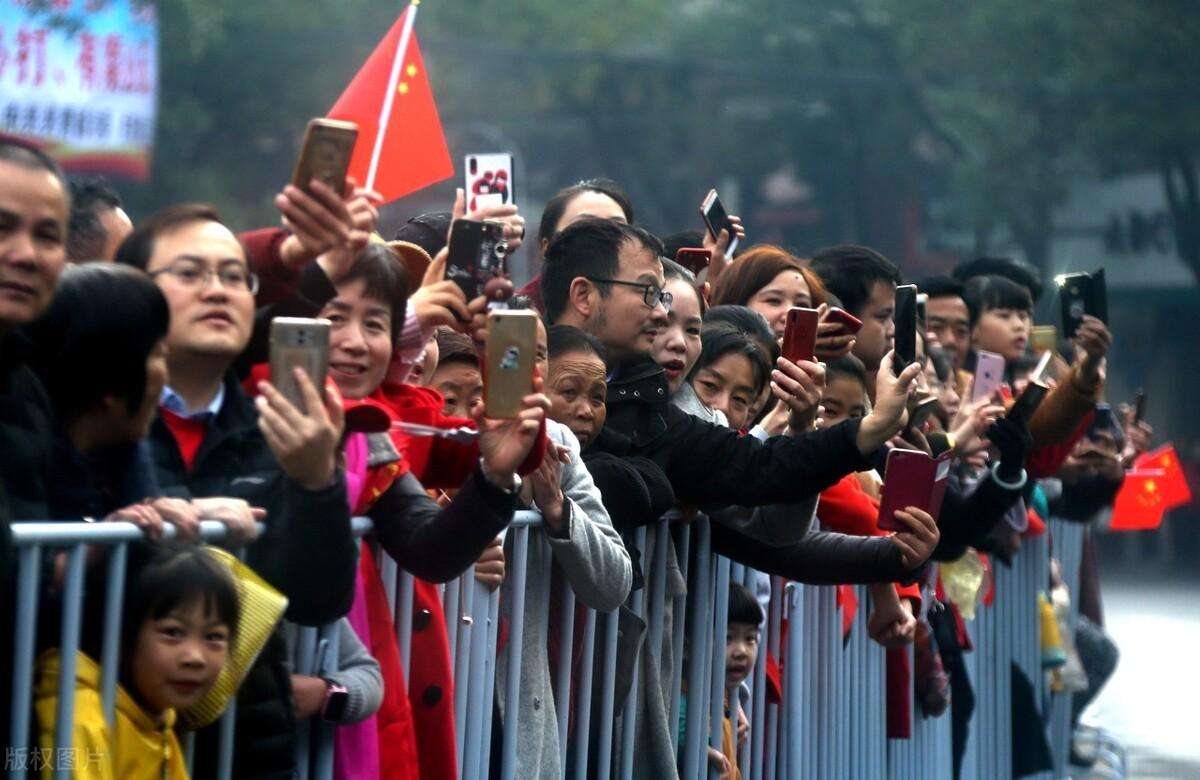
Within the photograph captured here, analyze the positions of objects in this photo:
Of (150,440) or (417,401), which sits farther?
(417,401)

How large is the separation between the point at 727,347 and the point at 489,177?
2.48 feet

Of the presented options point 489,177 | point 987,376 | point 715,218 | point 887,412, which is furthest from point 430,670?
point 987,376

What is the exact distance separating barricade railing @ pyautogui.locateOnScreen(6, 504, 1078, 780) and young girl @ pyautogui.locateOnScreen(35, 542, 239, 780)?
5 cm

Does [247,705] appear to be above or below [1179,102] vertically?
below

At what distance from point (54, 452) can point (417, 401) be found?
3.50 ft

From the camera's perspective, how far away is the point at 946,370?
799 cm

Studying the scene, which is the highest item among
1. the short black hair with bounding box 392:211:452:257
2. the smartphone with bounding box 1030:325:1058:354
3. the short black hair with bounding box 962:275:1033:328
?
the short black hair with bounding box 962:275:1033:328

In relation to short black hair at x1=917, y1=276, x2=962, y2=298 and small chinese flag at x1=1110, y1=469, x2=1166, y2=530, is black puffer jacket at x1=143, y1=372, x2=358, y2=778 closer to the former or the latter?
short black hair at x1=917, y1=276, x2=962, y2=298

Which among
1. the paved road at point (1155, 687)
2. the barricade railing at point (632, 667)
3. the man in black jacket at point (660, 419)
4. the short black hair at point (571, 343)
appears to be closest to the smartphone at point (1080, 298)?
the barricade railing at point (632, 667)

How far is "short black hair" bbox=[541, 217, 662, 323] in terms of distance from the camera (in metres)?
5.64

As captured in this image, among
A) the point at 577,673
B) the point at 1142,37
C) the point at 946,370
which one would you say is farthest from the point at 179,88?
the point at 577,673

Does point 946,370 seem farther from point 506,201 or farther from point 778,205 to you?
point 778,205

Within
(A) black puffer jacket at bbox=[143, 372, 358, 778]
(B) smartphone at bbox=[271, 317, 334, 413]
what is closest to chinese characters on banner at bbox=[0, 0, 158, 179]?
(A) black puffer jacket at bbox=[143, 372, 358, 778]

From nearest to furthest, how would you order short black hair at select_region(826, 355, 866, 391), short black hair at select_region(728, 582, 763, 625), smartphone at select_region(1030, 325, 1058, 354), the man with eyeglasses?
the man with eyeglasses, short black hair at select_region(728, 582, 763, 625), short black hair at select_region(826, 355, 866, 391), smartphone at select_region(1030, 325, 1058, 354)
